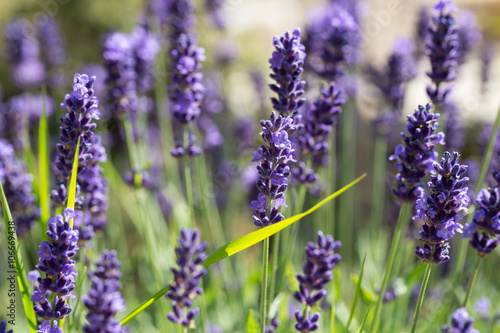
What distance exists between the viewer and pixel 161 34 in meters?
3.88

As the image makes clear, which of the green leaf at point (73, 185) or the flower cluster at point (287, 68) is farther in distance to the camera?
the flower cluster at point (287, 68)

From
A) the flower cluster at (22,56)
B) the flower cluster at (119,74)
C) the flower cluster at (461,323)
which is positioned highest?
the flower cluster at (22,56)

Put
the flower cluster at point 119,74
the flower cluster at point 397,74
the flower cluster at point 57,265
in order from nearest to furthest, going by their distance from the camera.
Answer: the flower cluster at point 57,265, the flower cluster at point 119,74, the flower cluster at point 397,74

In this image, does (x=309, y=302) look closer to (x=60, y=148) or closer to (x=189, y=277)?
(x=189, y=277)

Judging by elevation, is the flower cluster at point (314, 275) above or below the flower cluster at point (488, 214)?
above

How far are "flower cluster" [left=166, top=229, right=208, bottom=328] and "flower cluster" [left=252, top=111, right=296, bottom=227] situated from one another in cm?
44

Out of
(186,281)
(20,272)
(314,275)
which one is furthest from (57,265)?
(314,275)

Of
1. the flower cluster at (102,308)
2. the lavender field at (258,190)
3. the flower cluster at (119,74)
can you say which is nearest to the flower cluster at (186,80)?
the lavender field at (258,190)

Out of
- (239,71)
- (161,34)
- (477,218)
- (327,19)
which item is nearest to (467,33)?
(327,19)

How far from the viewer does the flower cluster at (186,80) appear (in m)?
2.24

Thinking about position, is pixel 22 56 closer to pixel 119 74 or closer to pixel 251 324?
pixel 119 74

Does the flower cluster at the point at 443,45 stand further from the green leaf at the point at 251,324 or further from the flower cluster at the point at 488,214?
the green leaf at the point at 251,324

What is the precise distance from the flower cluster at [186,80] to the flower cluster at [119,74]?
379mm

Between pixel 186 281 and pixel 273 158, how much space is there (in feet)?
2.12
